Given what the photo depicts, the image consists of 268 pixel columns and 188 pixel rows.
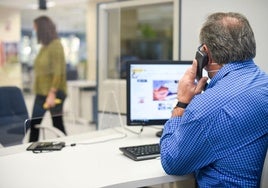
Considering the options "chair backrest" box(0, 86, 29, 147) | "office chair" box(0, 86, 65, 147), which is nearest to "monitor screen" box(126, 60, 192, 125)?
"office chair" box(0, 86, 65, 147)

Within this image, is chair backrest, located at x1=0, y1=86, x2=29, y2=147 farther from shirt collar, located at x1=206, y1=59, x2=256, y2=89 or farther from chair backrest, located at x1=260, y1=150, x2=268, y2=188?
chair backrest, located at x1=260, y1=150, x2=268, y2=188

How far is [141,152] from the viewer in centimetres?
152

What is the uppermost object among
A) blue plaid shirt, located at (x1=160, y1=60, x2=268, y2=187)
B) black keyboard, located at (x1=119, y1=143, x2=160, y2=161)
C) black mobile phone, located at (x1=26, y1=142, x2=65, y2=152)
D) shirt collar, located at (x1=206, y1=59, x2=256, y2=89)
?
shirt collar, located at (x1=206, y1=59, x2=256, y2=89)

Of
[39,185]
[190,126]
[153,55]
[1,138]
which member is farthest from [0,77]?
[153,55]

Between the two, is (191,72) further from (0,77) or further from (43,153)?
A: (0,77)

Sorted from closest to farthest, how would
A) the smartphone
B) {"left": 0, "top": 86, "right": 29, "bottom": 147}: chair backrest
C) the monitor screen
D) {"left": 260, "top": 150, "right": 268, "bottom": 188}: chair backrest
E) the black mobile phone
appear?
1. {"left": 260, "top": 150, "right": 268, "bottom": 188}: chair backrest
2. the smartphone
3. the black mobile phone
4. the monitor screen
5. {"left": 0, "top": 86, "right": 29, "bottom": 147}: chair backrest

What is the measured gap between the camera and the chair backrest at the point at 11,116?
204 centimetres

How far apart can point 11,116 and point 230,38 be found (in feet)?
5.44

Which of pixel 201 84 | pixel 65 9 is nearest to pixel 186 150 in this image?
pixel 201 84

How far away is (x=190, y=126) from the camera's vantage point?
3.79 ft

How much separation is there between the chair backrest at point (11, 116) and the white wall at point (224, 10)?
46.2 inches

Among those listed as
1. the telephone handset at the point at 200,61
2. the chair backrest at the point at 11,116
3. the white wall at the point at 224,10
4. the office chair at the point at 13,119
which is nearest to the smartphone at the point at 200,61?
the telephone handset at the point at 200,61

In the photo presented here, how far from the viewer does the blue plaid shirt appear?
44.6 inches

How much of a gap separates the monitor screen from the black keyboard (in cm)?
30
